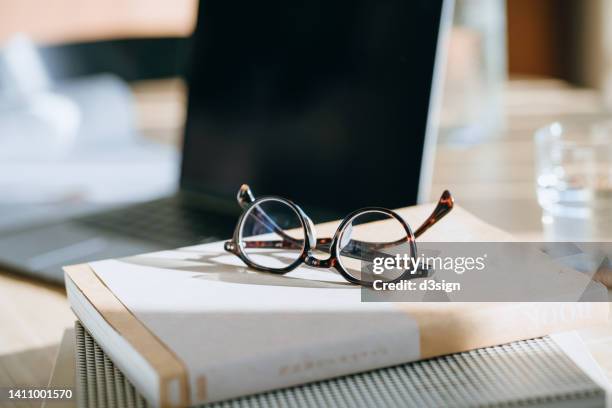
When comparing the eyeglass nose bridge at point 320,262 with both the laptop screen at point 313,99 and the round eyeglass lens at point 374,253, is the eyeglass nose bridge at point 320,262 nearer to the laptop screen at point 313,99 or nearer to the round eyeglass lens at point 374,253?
the round eyeglass lens at point 374,253

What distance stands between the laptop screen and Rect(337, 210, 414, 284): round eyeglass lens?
17cm

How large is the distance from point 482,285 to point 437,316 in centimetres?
5

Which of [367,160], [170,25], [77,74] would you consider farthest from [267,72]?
[170,25]

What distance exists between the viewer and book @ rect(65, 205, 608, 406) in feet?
1.21

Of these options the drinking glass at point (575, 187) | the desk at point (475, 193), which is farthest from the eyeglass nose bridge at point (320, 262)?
the drinking glass at point (575, 187)

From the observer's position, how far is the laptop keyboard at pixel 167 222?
→ 0.76 m

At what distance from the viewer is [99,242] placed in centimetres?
77

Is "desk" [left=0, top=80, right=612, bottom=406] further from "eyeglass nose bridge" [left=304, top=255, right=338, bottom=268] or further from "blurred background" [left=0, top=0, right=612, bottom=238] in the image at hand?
"eyeglass nose bridge" [left=304, top=255, right=338, bottom=268]

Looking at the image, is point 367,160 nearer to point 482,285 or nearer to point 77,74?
point 482,285

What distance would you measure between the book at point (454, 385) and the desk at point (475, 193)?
0.31ft

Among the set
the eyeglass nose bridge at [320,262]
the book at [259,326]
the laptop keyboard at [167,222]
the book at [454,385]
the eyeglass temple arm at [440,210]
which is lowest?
the laptop keyboard at [167,222]

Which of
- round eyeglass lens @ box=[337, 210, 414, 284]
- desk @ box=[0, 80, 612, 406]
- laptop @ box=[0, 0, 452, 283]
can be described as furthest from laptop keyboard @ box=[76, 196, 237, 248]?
round eyeglass lens @ box=[337, 210, 414, 284]

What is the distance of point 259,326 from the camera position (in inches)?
15.8

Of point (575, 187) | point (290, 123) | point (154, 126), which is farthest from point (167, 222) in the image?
point (154, 126)
